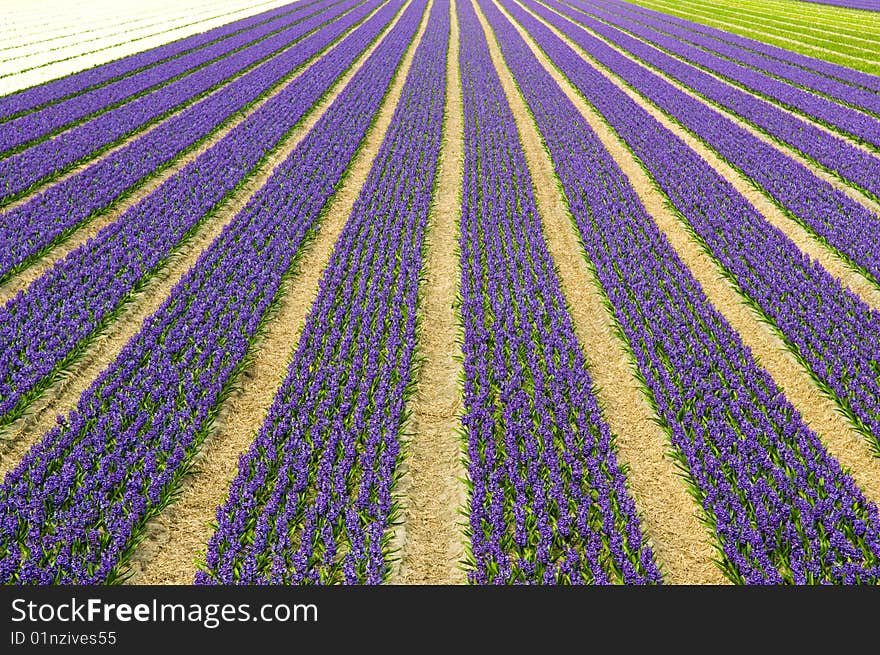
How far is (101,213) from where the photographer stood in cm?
1728

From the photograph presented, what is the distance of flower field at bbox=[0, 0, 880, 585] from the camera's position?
765 centimetres

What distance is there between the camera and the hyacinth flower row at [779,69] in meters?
30.8

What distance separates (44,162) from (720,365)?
2568 centimetres

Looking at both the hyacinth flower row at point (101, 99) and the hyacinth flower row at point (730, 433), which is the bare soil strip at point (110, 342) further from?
the hyacinth flower row at point (101, 99)

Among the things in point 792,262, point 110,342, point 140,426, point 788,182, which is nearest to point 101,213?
point 110,342

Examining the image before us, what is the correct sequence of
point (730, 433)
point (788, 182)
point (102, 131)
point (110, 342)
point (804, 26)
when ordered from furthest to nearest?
point (804, 26), point (102, 131), point (788, 182), point (110, 342), point (730, 433)

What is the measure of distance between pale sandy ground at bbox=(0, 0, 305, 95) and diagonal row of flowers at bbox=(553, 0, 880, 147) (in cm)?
4776

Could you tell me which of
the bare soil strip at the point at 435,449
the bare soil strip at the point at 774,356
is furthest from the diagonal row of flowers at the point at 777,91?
the bare soil strip at the point at 435,449

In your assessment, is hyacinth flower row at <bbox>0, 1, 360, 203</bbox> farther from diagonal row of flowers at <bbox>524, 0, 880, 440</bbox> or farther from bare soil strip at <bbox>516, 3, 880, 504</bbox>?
diagonal row of flowers at <bbox>524, 0, 880, 440</bbox>

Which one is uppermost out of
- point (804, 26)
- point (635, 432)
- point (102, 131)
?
point (804, 26)

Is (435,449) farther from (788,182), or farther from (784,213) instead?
(788,182)

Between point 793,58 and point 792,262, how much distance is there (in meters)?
38.9

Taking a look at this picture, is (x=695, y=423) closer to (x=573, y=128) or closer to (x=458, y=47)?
(x=573, y=128)

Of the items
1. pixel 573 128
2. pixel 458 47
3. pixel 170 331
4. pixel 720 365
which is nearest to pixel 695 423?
pixel 720 365
